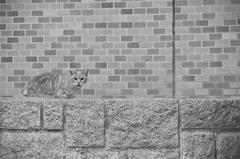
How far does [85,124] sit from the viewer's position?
3.39m

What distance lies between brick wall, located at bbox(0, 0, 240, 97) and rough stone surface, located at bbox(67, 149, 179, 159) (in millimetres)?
1737

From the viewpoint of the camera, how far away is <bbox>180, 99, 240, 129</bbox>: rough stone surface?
3.32 metres

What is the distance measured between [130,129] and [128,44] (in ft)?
6.41

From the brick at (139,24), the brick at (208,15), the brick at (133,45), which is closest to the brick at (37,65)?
the brick at (133,45)

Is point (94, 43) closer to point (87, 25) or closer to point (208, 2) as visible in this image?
point (87, 25)

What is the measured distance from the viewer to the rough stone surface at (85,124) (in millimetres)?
3385

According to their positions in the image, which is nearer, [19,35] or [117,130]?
[117,130]

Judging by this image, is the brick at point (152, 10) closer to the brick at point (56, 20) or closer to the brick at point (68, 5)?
the brick at point (68, 5)

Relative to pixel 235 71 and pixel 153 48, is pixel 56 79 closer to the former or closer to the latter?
pixel 153 48

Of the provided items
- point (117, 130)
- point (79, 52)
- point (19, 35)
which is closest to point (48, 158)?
point (117, 130)

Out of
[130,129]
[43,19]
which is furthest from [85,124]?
[43,19]

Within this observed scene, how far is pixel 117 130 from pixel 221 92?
84.6 inches

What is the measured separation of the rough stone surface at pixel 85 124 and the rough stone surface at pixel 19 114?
12.7 inches

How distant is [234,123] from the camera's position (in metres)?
3.33
